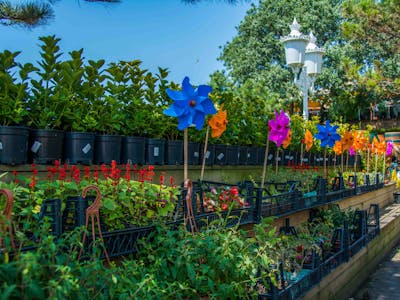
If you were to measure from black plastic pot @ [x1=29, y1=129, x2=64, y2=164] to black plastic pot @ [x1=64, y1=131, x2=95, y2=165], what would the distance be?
16cm

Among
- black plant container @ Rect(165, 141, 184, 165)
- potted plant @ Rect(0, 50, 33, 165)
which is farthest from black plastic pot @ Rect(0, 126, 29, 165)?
black plant container @ Rect(165, 141, 184, 165)

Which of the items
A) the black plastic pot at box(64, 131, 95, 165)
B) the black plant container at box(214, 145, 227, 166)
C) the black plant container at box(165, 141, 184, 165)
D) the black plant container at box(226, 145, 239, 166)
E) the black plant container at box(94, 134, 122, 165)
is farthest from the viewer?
the black plant container at box(226, 145, 239, 166)

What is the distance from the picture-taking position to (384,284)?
18.3 ft

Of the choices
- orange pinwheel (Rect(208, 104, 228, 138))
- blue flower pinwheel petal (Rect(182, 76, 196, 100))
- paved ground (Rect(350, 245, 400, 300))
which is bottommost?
paved ground (Rect(350, 245, 400, 300))

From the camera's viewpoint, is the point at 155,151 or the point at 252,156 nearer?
the point at 155,151

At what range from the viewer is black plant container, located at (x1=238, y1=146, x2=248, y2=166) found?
6066 mm

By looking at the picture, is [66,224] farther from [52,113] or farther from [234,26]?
[234,26]

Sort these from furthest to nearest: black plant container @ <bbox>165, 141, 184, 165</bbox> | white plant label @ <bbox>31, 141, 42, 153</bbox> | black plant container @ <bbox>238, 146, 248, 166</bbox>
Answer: black plant container @ <bbox>238, 146, 248, 166</bbox>, black plant container @ <bbox>165, 141, 184, 165</bbox>, white plant label @ <bbox>31, 141, 42, 153</bbox>

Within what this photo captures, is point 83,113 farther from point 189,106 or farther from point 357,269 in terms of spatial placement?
point 357,269

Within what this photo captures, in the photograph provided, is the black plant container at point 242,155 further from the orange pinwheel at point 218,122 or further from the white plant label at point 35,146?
the white plant label at point 35,146

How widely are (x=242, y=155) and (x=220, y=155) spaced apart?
25.3 inches

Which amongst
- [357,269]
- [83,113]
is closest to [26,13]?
[83,113]

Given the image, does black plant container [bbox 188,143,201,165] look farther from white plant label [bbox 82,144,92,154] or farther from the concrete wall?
the concrete wall

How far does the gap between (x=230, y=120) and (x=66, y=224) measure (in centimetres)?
358
